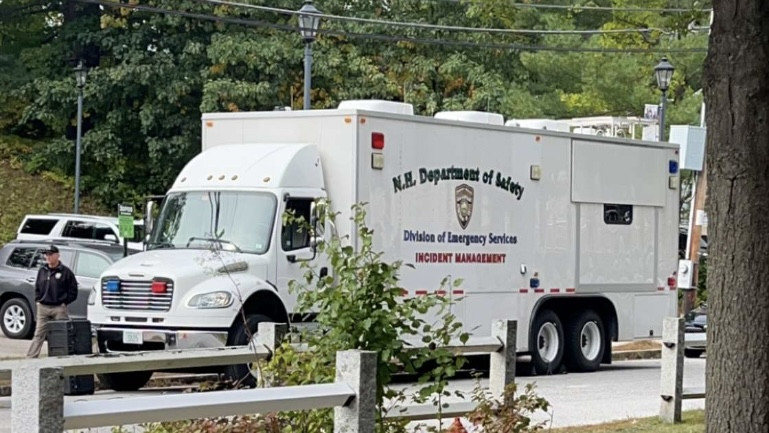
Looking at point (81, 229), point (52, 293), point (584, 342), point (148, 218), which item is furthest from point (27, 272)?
point (584, 342)

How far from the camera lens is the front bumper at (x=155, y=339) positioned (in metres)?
16.6

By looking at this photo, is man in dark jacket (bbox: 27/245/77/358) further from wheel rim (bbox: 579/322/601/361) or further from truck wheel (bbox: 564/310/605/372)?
wheel rim (bbox: 579/322/601/361)

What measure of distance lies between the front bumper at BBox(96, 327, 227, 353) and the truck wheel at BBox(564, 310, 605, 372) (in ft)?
21.8

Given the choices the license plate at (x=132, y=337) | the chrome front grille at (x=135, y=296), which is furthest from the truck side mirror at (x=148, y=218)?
the license plate at (x=132, y=337)

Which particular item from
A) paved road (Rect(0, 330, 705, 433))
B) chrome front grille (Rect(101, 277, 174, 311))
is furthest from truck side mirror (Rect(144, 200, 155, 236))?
paved road (Rect(0, 330, 705, 433))

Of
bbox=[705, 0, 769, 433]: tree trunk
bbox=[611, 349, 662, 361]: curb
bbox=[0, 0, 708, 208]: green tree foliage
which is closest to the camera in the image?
bbox=[705, 0, 769, 433]: tree trunk

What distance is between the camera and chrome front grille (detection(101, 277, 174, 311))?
16828mm

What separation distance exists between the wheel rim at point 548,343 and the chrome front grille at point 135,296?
6.33 meters

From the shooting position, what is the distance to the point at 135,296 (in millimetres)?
17094

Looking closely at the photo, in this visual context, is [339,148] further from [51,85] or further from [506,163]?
[51,85]

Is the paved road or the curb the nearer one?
the paved road

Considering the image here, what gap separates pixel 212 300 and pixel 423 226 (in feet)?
10.7

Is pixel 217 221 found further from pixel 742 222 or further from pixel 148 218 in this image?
pixel 742 222

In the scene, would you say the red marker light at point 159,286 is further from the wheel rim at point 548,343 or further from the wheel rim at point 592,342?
the wheel rim at point 592,342
